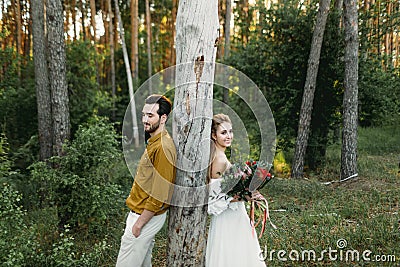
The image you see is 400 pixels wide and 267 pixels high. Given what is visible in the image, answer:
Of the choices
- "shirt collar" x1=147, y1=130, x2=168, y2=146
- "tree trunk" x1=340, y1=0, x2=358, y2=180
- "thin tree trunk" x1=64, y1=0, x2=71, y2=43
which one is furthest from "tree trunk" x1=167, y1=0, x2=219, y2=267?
"thin tree trunk" x1=64, y1=0, x2=71, y2=43

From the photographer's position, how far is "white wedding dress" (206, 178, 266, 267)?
3.53 meters

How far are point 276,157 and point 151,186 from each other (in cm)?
863

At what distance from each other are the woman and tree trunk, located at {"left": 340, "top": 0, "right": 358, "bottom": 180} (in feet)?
18.5

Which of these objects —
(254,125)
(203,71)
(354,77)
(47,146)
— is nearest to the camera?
(203,71)

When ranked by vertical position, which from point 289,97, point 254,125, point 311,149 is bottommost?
point 311,149

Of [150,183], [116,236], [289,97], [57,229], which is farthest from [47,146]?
[289,97]

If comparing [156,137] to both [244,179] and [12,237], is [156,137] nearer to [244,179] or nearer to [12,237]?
[244,179]

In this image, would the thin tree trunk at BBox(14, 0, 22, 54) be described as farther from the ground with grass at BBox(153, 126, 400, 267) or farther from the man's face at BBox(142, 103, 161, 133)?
the man's face at BBox(142, 103, 161, 133)

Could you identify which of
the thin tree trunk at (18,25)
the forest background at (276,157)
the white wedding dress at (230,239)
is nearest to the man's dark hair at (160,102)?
the white wedding dress at (230,239)

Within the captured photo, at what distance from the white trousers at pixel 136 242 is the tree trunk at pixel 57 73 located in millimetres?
3640

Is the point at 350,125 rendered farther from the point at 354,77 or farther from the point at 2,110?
the point at 2,110

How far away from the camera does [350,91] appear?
335 inches

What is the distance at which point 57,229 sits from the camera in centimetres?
571

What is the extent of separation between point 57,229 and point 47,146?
243 cm
